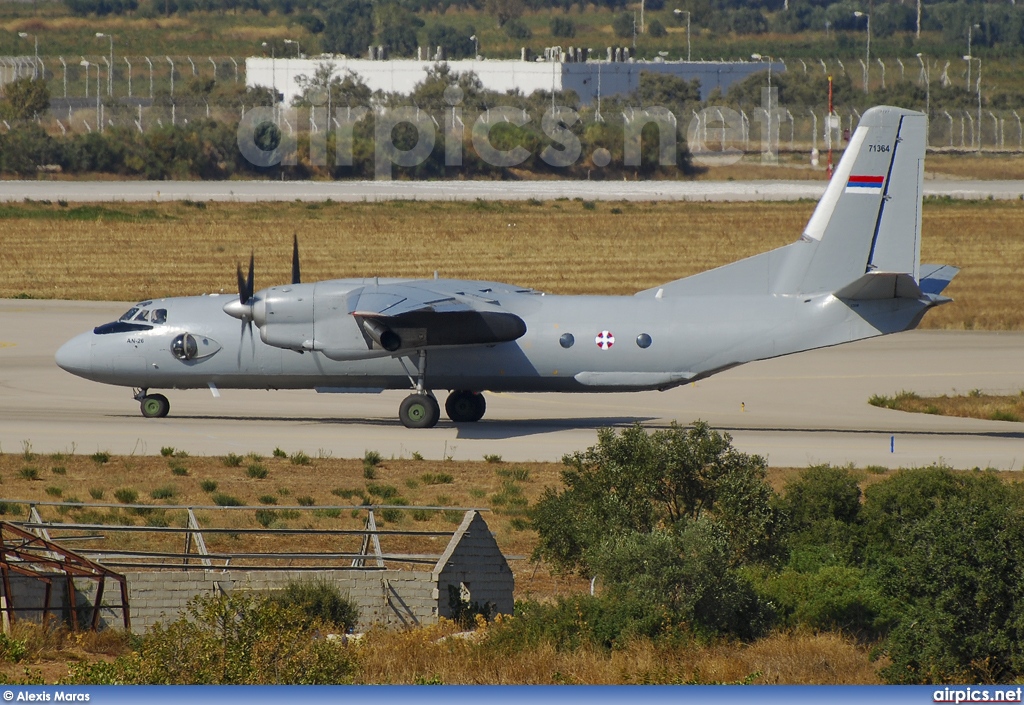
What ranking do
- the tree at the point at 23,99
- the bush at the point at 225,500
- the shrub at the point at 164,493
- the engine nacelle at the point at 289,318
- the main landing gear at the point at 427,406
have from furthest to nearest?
the tree at the point at 23,99 → the main landing gear at the point at 427,406 → the engine nacelle at the point at 289,318 → the shrub at the point at 164,493 → the bush at the point at 225,500

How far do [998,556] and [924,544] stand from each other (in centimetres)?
94

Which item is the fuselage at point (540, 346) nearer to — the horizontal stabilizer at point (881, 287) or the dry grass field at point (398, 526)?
the horizontal stabilizer at point (881, 287)

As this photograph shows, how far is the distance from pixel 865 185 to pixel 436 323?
10866 millimetres

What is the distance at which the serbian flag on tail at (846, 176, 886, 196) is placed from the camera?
30.7m

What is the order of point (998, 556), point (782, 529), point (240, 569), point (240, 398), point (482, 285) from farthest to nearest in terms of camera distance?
point (240, 398) < point (482, 285) < point (782, 529) < point (240, 569) < point (998, 556)

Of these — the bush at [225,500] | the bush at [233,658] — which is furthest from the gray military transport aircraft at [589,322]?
the bush at [233,658]

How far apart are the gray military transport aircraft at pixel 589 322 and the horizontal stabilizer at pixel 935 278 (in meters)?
0.06

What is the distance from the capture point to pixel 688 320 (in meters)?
31.3

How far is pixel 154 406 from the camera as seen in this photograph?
112 feet

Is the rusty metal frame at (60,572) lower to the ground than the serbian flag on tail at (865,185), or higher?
lower

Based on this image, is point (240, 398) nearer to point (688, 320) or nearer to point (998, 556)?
point (688, 320)

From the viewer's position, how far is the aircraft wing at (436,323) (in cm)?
3089

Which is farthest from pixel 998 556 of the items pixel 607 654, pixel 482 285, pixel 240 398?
pixel 240 398

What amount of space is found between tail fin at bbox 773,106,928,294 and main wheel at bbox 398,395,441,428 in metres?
9.22
